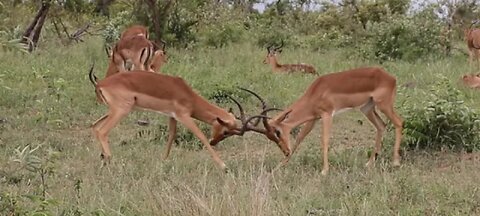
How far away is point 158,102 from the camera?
265 inches

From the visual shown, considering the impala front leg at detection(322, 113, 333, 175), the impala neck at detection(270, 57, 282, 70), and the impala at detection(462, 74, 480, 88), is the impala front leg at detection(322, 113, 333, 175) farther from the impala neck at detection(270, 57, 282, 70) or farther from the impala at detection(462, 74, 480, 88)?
the impala neck at detection(270, 57, 282, 70)

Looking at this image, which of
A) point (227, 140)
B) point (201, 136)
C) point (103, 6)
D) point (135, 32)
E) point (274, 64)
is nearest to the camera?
point (201, 136)

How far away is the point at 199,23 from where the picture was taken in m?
15.2

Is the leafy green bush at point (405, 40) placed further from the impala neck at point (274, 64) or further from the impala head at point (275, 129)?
the impala head at point (275, 129)

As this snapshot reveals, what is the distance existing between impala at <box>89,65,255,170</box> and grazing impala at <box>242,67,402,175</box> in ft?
1.03

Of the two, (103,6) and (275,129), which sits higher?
(275,129)

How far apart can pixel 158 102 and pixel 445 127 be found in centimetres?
241

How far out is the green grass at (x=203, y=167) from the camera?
4430mm

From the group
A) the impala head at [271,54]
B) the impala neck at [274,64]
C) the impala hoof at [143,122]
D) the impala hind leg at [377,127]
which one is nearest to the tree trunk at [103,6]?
the impala head at [271,54]

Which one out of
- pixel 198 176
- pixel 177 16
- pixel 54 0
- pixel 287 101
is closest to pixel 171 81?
pixel 198 176

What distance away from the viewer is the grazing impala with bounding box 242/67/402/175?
659 cm

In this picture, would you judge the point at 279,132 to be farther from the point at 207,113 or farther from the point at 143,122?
the point at 143,122

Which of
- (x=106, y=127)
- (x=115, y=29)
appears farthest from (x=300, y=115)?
(x=115, y=29)

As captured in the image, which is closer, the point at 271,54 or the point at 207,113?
the point at 207,113
